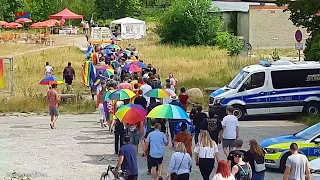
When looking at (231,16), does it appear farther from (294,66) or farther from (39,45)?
(294,66)

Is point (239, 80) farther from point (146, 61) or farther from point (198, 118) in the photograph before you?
point (146, 61)

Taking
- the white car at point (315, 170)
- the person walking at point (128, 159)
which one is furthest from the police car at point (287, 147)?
the person walking at point (128, 159)

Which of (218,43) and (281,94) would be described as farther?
(218,43)

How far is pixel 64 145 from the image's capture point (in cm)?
2038

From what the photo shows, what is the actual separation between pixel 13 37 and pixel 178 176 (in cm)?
5460

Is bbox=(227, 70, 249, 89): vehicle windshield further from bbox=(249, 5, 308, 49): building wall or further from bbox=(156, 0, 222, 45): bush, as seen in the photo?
bbox=(249, 5, 308, 49): building wall

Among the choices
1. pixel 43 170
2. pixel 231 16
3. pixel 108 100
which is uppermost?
pixel 231 16

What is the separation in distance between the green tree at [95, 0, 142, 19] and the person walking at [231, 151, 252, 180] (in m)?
71.0

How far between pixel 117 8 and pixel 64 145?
63.5 meters

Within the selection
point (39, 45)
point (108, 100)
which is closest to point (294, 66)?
point (108, 100)

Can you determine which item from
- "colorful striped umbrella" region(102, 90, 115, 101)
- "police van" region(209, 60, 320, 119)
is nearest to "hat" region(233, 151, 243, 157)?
"colorful striped umbrella" region(102, 90, 115, 101)

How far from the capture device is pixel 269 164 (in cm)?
1644

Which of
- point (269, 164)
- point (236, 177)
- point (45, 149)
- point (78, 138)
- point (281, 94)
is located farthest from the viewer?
point (281, 94)

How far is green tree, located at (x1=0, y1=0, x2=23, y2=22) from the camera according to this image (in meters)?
79.1
